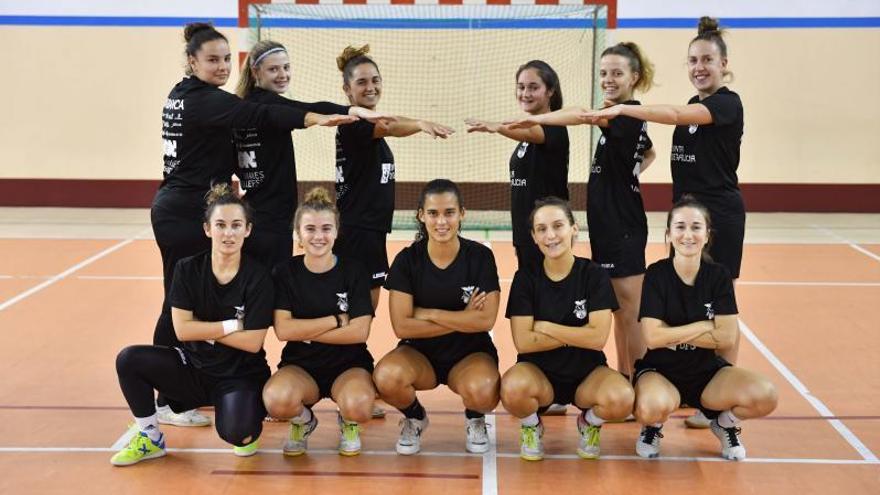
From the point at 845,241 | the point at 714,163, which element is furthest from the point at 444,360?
the point at 845,241

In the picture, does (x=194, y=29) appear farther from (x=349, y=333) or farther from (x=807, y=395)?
(x=807, y=395)

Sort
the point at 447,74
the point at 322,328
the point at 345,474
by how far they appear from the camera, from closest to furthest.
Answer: the point at 345,474 → the point at 322,328 → the point at 447,74

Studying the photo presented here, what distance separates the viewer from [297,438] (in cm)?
478

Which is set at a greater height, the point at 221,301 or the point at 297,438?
the point at 221,301

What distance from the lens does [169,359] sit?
15.5 ft

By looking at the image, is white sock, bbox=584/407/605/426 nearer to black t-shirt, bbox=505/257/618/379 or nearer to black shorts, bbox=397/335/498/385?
black t-shirt, bbox=505/257/618/379

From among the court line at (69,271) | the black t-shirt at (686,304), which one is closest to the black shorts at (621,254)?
the black t-shirt at (686,304)

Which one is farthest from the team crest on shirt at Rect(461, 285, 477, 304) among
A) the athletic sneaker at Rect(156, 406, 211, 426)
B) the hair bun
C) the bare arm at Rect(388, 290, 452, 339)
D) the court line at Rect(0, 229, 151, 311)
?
the court line at Rect(0, 229, 151, 311)

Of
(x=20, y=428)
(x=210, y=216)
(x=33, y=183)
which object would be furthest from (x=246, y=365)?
(x=33, y=183)

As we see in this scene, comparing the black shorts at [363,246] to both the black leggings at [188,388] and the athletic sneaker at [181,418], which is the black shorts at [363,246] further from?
the athletic sneaker at [181,418]

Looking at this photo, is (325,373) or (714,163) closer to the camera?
(325,373)

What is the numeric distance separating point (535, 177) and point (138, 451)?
7.71ft

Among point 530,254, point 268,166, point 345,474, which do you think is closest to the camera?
point 345,474

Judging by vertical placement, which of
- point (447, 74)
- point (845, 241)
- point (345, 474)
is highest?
point (447, 74)
